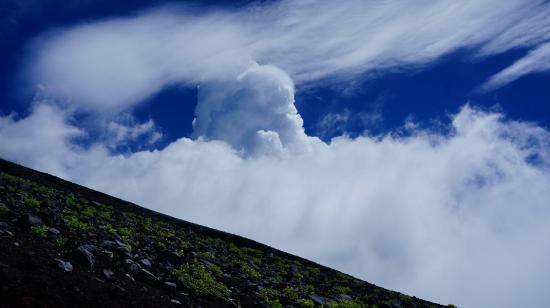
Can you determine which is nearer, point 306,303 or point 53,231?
point 53,231

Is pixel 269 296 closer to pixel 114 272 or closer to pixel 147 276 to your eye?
pixel 147 276

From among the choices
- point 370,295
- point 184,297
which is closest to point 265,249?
point 370,295

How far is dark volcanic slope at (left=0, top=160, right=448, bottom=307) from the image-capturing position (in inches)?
470

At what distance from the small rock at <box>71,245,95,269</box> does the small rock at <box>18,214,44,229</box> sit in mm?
3167

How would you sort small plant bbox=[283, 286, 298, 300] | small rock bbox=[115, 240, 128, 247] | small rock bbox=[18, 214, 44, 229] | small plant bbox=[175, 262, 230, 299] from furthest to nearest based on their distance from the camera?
small plant bbox=[283, 286, 298, 300] → small rock bbox=[115, 240, 128, 247] → small plant bbox=[175, 262, 230, 299] → small rock bbox=[18, 214, 44, 229]

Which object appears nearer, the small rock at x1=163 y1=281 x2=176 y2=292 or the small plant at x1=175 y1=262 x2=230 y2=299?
the small rock at x1=163 y1=281 x2=176 y2=292

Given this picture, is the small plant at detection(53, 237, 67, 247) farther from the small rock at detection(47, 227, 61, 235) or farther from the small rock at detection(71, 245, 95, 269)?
the small rock at detection(71, 245, 95, 269)

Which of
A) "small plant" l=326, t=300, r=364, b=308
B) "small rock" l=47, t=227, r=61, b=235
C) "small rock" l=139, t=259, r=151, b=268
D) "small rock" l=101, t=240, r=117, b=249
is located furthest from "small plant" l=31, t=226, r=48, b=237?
"small plant" l=326, t=300, r=364, b=308

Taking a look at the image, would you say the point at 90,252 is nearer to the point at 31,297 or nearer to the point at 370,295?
the point at 31,297

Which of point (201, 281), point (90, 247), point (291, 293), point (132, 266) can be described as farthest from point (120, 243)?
point (291, 293)

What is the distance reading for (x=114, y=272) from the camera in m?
14.9

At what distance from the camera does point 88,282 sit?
12953 mm

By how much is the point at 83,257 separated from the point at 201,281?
5412 millimetres

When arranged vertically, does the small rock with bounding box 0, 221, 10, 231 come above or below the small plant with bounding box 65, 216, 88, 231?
below
